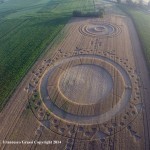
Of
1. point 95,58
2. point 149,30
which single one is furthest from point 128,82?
point 149,30

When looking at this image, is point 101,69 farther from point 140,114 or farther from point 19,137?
point 19,137

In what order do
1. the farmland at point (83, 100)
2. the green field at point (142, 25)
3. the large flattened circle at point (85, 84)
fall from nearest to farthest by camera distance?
the farmland at point (83, 100) < the large flattened circle at point (85, 84) < the green field at point (142, 25)

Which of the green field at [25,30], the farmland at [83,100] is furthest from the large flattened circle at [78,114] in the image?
the green field at [25,30]

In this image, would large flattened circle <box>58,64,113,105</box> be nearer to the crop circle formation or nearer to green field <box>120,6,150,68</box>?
green field <box>120,6,150,68</box>

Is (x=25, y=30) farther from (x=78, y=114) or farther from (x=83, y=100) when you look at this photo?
(x=78, y=114)

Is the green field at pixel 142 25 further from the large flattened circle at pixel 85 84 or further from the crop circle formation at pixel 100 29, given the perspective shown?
the large flattened circle at pixel 85 84
